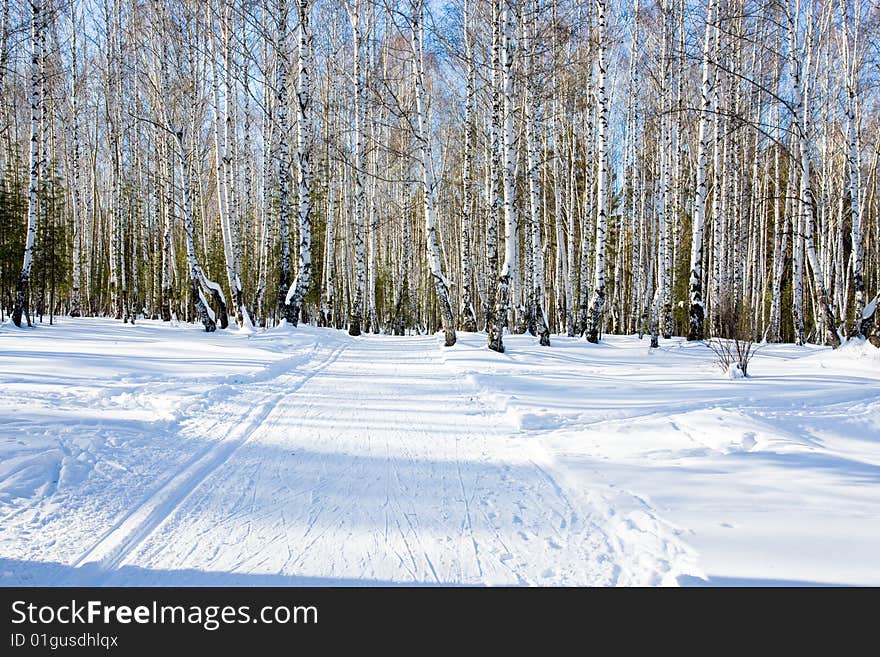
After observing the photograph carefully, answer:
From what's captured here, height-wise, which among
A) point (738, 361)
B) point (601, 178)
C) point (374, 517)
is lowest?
point (374, 517)

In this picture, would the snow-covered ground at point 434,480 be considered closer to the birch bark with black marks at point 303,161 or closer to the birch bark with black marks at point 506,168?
the birch bark with black marks at point 506,168

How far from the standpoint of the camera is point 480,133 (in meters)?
23.4

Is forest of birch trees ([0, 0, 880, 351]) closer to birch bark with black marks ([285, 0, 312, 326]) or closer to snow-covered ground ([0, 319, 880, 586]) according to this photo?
birch bark with black marks ([285, 0, 312, 326])

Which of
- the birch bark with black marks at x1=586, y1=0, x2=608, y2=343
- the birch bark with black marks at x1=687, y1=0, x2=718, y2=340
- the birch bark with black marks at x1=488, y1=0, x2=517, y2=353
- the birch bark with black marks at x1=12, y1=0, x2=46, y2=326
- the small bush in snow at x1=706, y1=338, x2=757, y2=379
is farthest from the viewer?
the birch bark with black marks at x1=12, y1=0, x2=46, y2=326

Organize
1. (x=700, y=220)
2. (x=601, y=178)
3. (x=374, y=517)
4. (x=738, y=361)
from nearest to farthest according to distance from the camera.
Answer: (x=374, y=517)
(x=738, y=361)
(x=700, y=220)
(x=601, y=178)

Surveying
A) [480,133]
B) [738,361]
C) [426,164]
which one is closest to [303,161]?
[426,164]

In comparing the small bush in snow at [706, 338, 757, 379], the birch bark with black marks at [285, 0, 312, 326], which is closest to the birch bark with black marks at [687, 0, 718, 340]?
the small bush in snow at [706, 338, 757, 379]

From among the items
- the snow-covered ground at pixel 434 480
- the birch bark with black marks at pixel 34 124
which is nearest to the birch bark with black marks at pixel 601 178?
the snow-covered ground at pixel 434 480

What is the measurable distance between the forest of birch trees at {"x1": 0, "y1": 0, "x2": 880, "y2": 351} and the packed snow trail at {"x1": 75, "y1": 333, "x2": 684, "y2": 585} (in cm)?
695

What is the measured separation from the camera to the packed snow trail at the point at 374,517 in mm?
2648

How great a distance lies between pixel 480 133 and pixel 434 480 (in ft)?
71.6

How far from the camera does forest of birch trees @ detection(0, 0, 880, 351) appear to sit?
13242 millimetres

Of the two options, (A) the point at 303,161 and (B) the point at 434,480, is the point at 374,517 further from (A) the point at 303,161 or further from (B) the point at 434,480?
(A) the point at 303,161
